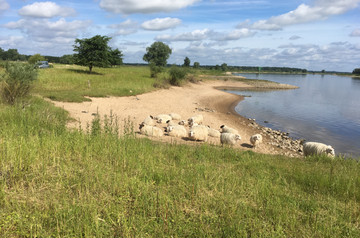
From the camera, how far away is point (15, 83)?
35.5ft

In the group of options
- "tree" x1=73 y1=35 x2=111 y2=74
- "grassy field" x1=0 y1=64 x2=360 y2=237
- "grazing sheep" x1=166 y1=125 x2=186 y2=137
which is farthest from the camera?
"tree" x1=73 y1=35 x2=111 y2=74

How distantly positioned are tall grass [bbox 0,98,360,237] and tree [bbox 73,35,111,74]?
3481cm

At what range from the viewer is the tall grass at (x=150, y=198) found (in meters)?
3.09

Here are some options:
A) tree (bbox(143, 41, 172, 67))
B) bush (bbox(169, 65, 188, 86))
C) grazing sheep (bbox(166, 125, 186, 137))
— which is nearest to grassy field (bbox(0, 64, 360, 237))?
grazing sheep (bbox(166, 125, 186, 137))

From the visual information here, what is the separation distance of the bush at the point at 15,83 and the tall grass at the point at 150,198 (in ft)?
21.3

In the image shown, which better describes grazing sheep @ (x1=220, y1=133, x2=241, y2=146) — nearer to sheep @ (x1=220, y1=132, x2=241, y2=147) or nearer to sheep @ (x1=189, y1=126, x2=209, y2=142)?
sheep @ (x1=220, y1=132, x2=241, y2=147)

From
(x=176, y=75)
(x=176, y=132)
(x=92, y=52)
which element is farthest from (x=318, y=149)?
(x=92, y=52)

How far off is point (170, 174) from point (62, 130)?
14.8 feet

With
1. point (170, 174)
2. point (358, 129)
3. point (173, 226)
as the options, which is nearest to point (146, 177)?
point (170, 174)

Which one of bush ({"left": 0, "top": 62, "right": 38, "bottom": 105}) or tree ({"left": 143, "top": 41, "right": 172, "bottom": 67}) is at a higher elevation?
tree ({"left": 143, "top": 41, "right": 172, "bottom": 67})

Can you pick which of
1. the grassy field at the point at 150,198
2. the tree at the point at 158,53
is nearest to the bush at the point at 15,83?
the grassy field at the point at 150,198

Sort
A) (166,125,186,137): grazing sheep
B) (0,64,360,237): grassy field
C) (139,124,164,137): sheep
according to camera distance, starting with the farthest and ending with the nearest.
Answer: (166,125,186,137): grazing sheep → (139,124,164,137): sheep → (0,64,360,237): grassy field

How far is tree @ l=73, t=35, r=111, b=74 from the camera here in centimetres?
3700

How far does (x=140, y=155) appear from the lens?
18.3ft
